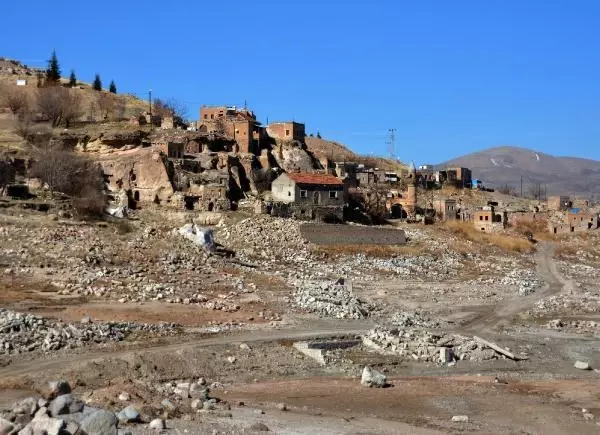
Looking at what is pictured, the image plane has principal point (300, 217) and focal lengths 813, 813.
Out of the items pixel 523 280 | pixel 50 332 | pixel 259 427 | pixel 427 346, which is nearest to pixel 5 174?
pixel 50 332

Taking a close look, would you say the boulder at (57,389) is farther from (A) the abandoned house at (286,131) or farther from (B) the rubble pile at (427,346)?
(A) the abandoned house at (286,131)

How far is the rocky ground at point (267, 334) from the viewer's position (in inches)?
667

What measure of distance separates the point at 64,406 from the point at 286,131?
52933mm

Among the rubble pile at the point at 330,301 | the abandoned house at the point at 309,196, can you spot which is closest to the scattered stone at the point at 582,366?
the rubble pile at the point at 330,301

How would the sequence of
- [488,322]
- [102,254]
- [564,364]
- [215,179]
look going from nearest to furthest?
[564,364]
[488,322]
[102,254]
[215,179]

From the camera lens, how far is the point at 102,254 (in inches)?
1337

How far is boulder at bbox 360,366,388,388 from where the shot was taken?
66.5 feet

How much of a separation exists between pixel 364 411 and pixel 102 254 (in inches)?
749

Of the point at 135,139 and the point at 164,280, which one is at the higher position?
the point at 135,139

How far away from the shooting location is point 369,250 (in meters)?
44.9

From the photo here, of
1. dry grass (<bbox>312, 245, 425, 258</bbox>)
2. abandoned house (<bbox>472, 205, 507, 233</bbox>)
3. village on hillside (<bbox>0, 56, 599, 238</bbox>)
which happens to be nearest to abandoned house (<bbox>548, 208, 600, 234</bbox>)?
village on hillside (<bbox>0, 56, 599, 238</bbox>)

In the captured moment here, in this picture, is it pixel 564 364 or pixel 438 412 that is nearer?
pixel 438 412

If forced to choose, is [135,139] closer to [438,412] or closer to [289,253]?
[289,253]

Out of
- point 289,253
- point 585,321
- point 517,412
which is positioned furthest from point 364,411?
point 289,253
